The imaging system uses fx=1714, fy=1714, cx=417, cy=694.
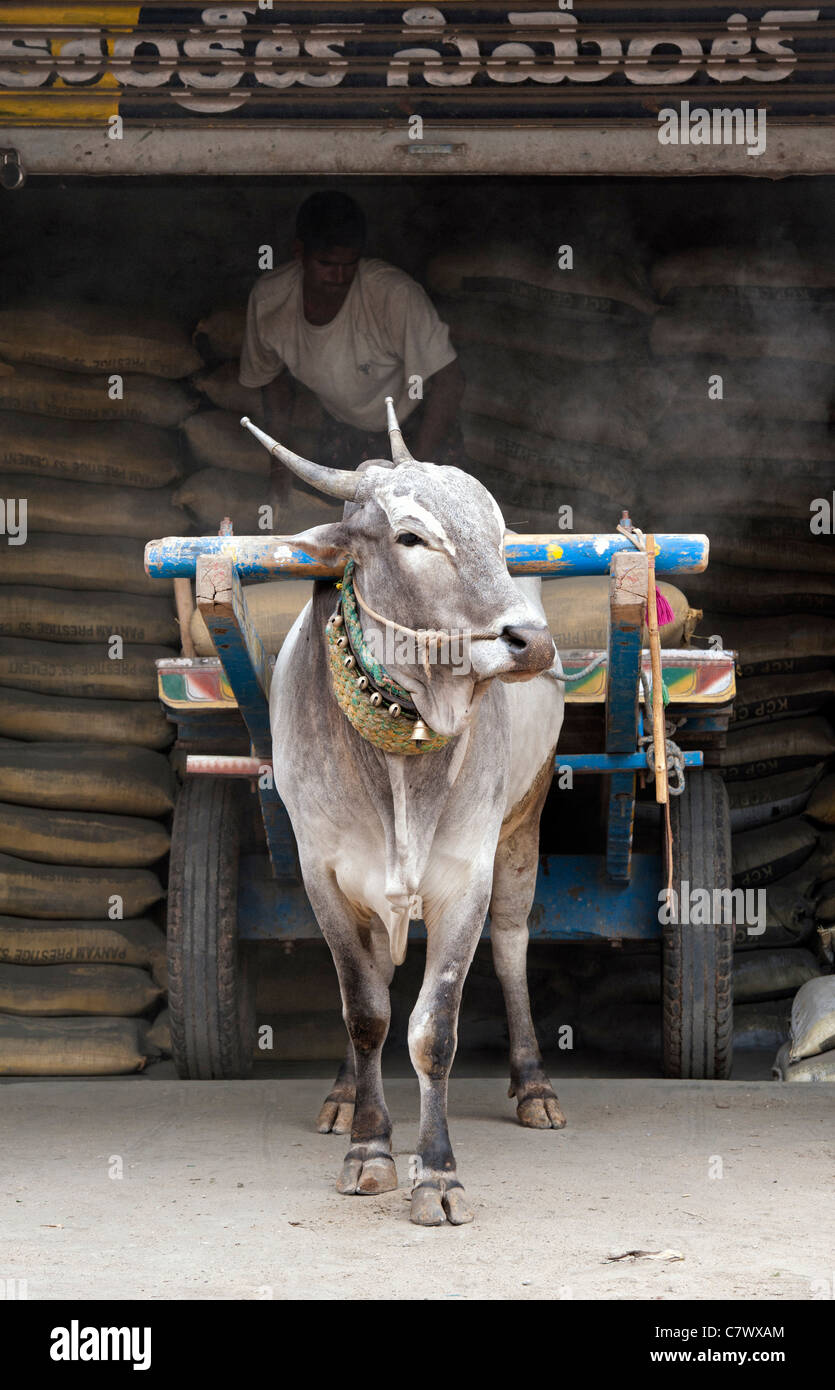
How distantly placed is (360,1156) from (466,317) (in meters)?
3.76

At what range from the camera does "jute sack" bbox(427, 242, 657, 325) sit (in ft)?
20.4

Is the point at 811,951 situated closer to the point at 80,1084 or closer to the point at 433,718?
the point at 80,1084

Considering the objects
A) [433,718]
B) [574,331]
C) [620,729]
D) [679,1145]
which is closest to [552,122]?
[574,331]

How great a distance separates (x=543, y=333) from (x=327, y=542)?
10.8 feet

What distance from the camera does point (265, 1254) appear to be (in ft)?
9.41

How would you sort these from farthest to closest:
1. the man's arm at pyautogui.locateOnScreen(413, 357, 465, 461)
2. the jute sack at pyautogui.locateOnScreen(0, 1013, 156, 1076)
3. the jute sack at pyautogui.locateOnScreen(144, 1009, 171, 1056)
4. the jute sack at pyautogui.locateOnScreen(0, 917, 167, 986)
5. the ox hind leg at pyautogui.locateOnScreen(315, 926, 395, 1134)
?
the man's arm at pyautogui.locateOnScreen(413, 357, 465, 461) → the jute sack at pyautogui.locateOnScreen(0, 917, 167, 986) → the jute sack at pyautogui.locateOnScreen(144, 1009, 171, 1056) → the jute sack at pyautogui.locateOnScreen(0, 1013, 156, 1076) → the ox hind leg at pyautogui.locateOnScreen(315, 926, 395, 1134)

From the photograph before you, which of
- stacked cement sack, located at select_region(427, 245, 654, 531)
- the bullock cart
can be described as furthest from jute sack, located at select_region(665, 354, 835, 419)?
the bullock cart

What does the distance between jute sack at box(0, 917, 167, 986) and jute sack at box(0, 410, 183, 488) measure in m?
1.66

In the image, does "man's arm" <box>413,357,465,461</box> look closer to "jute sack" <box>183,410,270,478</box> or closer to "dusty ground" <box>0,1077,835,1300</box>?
"jute sack" <box>183,410,270,478</box>

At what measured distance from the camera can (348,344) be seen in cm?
601

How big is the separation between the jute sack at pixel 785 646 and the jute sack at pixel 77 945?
7.63ft

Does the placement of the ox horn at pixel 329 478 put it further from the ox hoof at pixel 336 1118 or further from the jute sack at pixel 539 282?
the jute sack at pixel 539 282

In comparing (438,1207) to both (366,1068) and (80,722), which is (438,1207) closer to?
(366,1068)

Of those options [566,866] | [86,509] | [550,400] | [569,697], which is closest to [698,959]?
[566,866]
